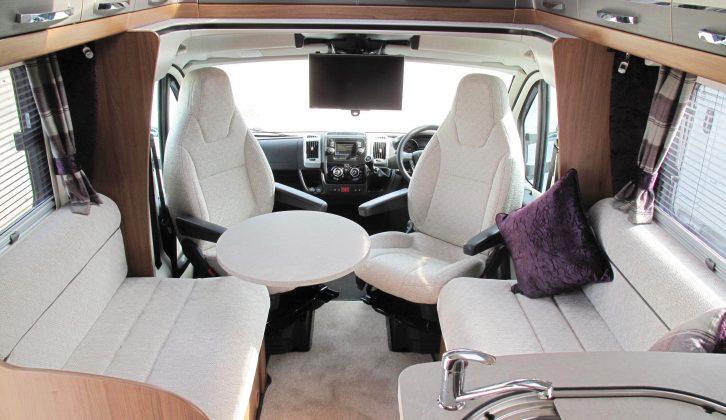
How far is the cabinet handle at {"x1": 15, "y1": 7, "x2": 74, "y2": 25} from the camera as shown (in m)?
1.48

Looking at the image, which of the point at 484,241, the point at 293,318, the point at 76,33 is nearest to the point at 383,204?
the point at 484,241

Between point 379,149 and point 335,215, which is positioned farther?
point 379,149

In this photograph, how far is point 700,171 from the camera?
234 cm

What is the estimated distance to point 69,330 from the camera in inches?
84.7

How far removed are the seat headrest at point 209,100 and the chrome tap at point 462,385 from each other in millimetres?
2388

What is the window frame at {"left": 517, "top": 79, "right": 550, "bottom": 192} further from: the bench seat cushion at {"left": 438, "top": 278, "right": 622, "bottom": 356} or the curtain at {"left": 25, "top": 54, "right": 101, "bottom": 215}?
the curtain at {"left": 25, "top": 54, "right": 101, "bottom": 215}

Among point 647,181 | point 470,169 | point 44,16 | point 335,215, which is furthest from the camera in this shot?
point 470,169

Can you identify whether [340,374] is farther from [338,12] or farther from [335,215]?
[338,12]

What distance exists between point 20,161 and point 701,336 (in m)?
2.41

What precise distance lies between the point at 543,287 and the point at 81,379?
190 cm

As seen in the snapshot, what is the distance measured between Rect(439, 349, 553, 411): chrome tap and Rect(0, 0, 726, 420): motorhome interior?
687 mm

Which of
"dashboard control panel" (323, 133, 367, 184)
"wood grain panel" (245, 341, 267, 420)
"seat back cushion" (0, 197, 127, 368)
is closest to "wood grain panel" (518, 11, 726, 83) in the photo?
"dashboard control panel" (323, 133, 367, 184)

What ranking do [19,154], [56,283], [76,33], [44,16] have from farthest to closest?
[19,154] → [56,283] → [76,33] → [44,16]

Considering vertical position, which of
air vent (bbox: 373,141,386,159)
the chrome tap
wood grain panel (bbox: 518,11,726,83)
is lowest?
air vent (bbox: 373,141,386,159)
